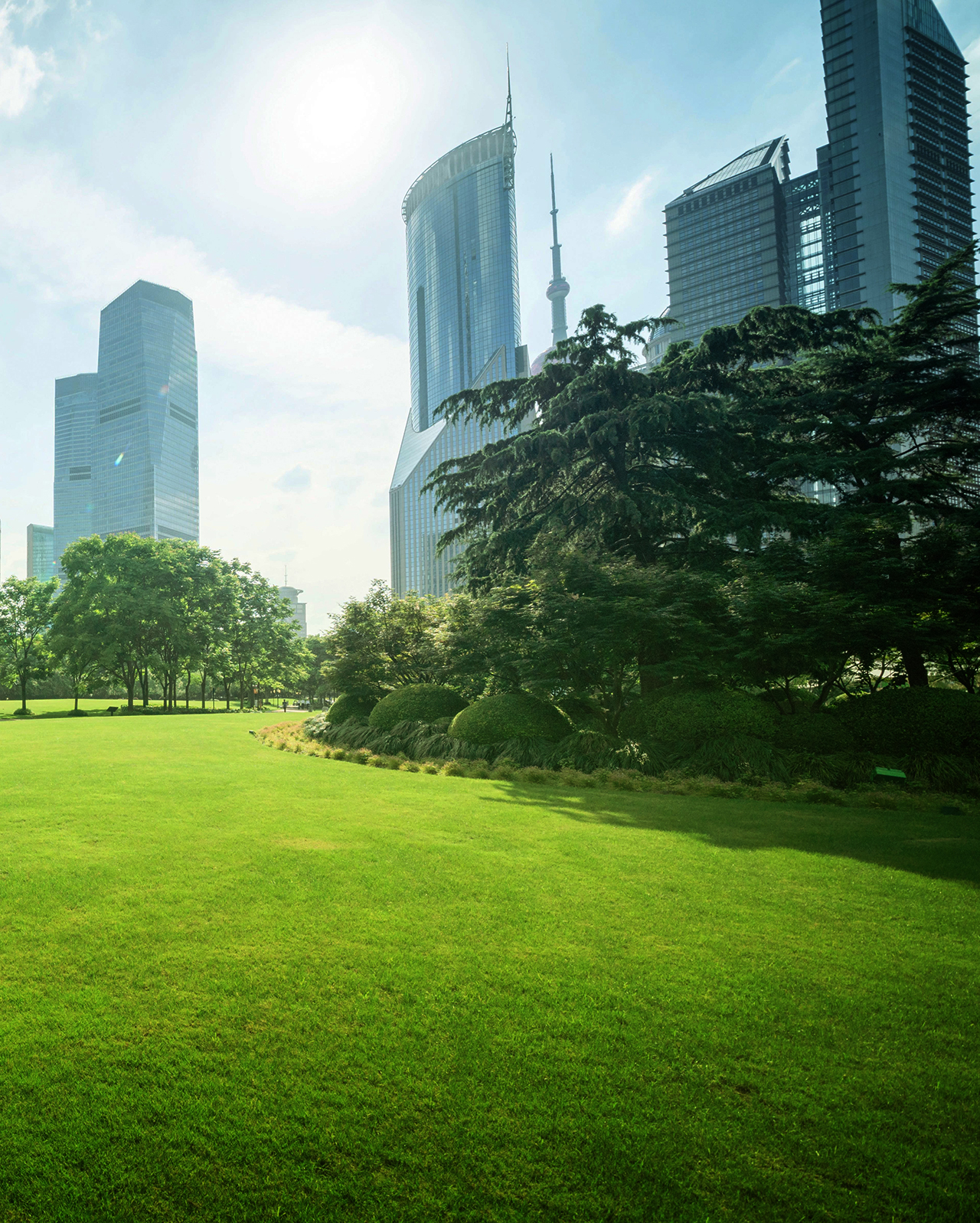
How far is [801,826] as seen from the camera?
6.71m

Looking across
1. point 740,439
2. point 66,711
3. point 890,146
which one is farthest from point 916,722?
point 890,146

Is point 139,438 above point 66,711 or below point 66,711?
above

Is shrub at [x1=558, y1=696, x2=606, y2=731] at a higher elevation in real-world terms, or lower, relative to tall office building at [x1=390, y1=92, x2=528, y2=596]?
lower

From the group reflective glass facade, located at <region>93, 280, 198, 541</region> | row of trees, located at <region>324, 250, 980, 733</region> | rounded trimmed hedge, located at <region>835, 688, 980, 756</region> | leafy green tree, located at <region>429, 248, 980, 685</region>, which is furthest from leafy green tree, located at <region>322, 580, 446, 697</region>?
reflective glass facade, located at <region>93, 280, 198, 541</region>

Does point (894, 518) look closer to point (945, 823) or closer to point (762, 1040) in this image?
point (945, 823)

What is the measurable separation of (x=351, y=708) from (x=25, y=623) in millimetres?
30092

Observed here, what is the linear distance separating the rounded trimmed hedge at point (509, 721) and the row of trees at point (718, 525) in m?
0.53

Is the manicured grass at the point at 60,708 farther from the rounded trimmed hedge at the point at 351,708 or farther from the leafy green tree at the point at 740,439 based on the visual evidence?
the leafy green tree at the point at 740,439

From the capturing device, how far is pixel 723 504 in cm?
1494

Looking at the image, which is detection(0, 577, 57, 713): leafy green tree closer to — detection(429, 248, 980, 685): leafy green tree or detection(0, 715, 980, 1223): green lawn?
detection(429, 248, 980, 685): leafy green tree

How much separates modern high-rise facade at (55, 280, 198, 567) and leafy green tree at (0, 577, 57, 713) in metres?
154

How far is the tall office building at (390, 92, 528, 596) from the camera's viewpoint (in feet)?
543

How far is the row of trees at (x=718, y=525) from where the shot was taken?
37.9ft

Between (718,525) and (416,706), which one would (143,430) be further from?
(718,525)
